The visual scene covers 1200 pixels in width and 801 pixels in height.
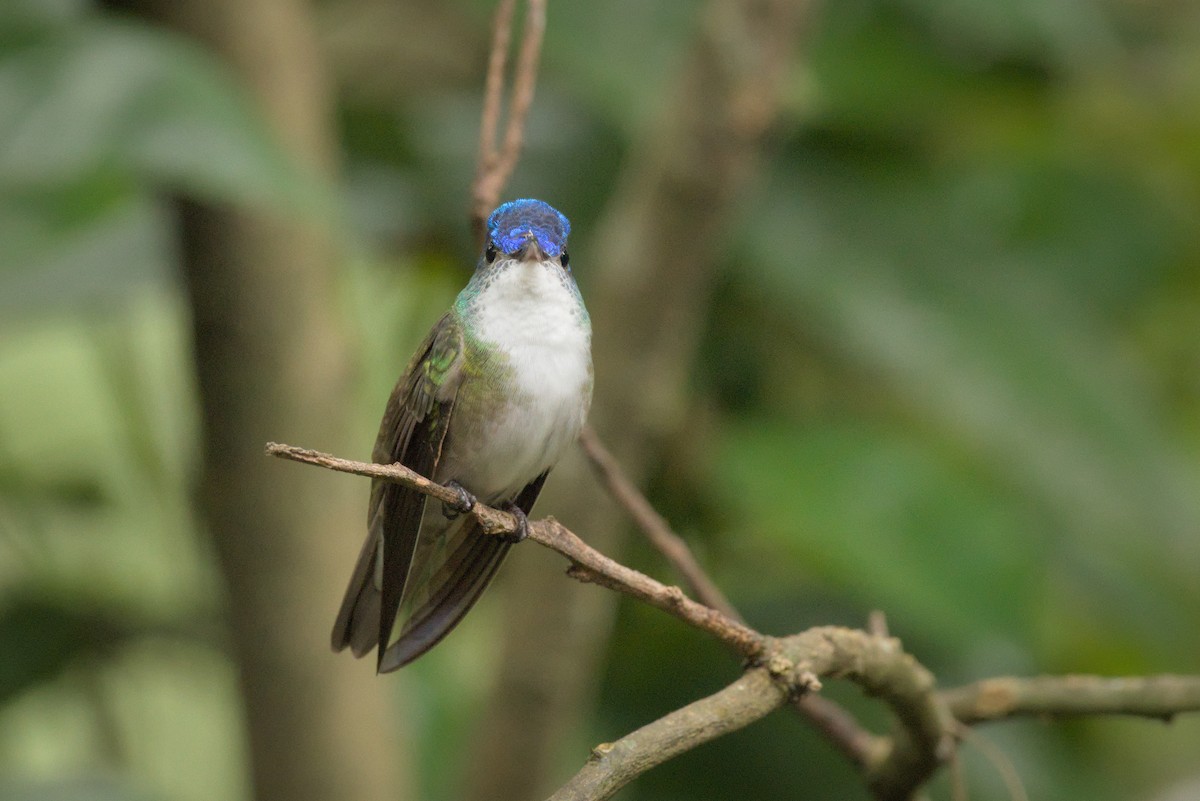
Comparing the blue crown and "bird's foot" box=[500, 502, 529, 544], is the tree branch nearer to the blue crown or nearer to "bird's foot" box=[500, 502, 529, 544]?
"bird's foot" box=[500, 502, 529, 544]

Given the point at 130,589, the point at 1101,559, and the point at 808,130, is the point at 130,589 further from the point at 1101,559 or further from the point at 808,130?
the point at 1101,559

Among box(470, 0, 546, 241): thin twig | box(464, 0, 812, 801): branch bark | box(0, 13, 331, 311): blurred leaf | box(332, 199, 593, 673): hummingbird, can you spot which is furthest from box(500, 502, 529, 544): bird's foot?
box(464, 0, 812, 801): branch bark

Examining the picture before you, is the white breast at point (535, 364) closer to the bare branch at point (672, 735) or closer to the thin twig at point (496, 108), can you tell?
the thin twig at point (496, 108)

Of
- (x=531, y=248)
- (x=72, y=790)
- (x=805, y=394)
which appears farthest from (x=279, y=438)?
(x=805, y=394)

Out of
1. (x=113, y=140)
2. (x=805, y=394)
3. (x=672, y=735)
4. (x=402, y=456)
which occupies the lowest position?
(x=672, y=735)

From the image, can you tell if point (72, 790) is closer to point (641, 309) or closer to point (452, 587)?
point (641, 309)

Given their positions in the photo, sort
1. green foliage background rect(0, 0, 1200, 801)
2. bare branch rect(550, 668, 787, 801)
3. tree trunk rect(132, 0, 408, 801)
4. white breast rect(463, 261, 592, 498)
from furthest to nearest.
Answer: green foliage background rect(0, 0, 1200, 801)
tree trunk rect(132, 0, 408, 801)
white breast rect(463, 261, 592, 498)
bare branch rect(550, 668, 787, 801)

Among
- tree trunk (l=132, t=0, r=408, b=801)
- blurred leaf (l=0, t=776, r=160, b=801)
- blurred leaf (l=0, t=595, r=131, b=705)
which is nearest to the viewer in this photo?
tree trunk (l=132, t=0, r=408, b=801)
